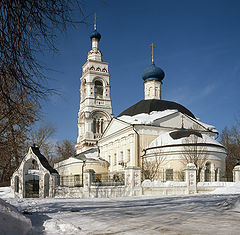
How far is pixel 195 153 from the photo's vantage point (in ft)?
84.6

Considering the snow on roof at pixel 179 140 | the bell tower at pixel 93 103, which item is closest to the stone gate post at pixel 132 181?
the snow on roof at pixel 179 140

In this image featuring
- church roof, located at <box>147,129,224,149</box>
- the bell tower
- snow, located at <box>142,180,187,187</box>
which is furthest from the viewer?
the bell tower

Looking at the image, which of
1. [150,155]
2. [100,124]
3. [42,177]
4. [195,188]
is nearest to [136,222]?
[42,177]

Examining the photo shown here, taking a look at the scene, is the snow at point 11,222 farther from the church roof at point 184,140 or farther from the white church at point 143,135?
the church roof at point 184,140

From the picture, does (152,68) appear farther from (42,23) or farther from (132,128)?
(42,23)

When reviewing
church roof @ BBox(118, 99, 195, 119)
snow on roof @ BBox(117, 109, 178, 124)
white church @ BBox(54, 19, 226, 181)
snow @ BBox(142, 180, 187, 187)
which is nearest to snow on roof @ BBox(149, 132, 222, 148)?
white church @ BBox(54, 19, 226, 181)

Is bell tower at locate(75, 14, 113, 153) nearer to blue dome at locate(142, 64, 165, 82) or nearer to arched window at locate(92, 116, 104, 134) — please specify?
arched window at locate(92, 116, 104, 134)

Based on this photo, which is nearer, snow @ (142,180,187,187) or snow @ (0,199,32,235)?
snow @ (0,199,32,235)

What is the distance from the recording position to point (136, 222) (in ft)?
17.5

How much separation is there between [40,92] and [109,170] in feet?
109

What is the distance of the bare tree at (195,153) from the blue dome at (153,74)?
16.8m

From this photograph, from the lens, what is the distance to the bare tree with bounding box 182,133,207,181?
2556 centimetres

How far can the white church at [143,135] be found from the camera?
86.4ft

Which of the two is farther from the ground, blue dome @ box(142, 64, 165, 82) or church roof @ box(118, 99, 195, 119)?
blue dome @ box(142, 64, 165, 82)
